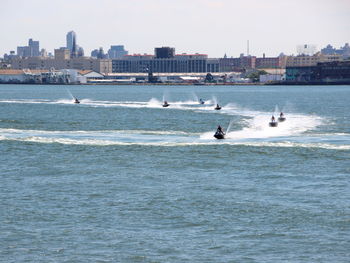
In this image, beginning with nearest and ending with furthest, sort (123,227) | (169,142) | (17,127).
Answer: (123,227), (169,142), (17,127)

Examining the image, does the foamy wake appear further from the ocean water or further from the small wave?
the ocean water

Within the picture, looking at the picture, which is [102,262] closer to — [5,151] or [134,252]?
[134,252]

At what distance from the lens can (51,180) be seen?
48.2 meters

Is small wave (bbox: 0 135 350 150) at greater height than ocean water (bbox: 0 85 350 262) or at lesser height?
greater

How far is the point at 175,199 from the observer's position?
41281 mm

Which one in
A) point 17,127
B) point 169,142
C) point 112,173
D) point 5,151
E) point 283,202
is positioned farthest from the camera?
point 17,127

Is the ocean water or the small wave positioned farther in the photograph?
the small wave

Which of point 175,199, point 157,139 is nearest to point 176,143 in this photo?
point 157,139

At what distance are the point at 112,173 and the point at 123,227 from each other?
16605mm

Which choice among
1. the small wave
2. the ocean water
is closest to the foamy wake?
the small wave

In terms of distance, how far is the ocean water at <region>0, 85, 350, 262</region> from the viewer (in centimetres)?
3181

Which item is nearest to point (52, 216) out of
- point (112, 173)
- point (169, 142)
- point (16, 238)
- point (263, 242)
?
point (16, 238)

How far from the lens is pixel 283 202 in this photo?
40.1m

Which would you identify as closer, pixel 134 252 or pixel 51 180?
pixel 134 252
